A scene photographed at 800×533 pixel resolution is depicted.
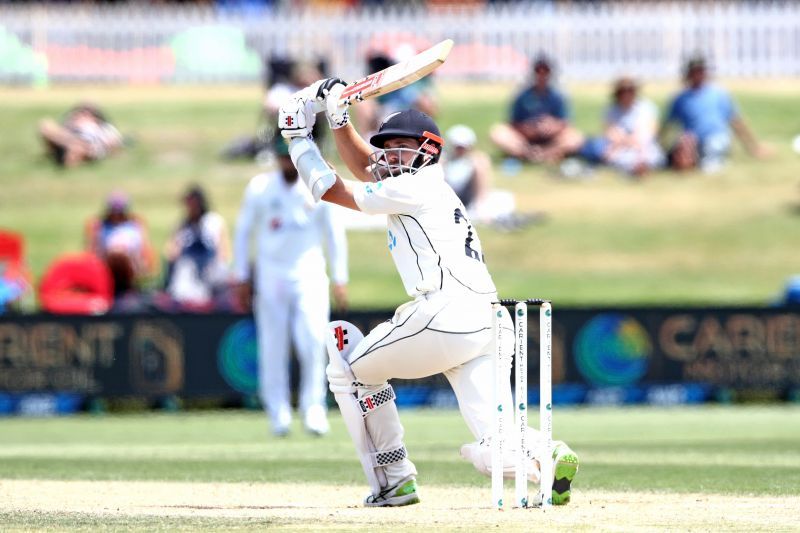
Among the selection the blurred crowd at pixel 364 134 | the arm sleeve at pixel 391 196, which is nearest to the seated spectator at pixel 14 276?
the blurred crowd at pixel 364 134

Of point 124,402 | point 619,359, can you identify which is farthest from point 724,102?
point 124,402

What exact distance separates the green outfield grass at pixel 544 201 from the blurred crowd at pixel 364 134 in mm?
274

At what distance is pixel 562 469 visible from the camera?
5.89 metres

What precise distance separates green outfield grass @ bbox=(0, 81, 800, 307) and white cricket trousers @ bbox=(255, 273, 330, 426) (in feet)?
18.2

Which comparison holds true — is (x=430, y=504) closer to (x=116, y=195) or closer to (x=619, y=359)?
(x=619, y=359)

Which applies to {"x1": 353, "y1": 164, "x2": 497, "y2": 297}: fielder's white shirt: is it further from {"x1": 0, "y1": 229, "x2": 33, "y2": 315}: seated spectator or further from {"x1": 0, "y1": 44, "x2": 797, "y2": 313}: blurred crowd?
{"x1": 0, "y1": 229, "x2": 33, "y2": 315}: seated spectator

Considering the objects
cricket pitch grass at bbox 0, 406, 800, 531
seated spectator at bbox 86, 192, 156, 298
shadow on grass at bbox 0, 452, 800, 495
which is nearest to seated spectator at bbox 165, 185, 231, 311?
seated spectator at bbox 86, 192, 156, 298

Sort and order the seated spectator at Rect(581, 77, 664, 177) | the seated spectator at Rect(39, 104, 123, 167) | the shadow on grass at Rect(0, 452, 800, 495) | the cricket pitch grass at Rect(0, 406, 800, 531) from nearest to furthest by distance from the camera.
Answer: the cricket pitch grass at Rect(0, 406, 800, 531)
the shadow on grass at Rect(0, 452, 800, 495)
the seated spectator at Rect(581, 77, 664, 177)
the seated spectator at Rect(39, 104, 123, 167)

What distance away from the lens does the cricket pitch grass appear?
5629 mm

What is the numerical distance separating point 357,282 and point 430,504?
1119 centimetres

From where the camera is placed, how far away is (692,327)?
1340 cm

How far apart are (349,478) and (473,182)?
9327mm

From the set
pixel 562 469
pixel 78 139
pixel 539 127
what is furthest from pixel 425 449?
pixel 78 139

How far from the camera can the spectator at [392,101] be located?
669 inches
